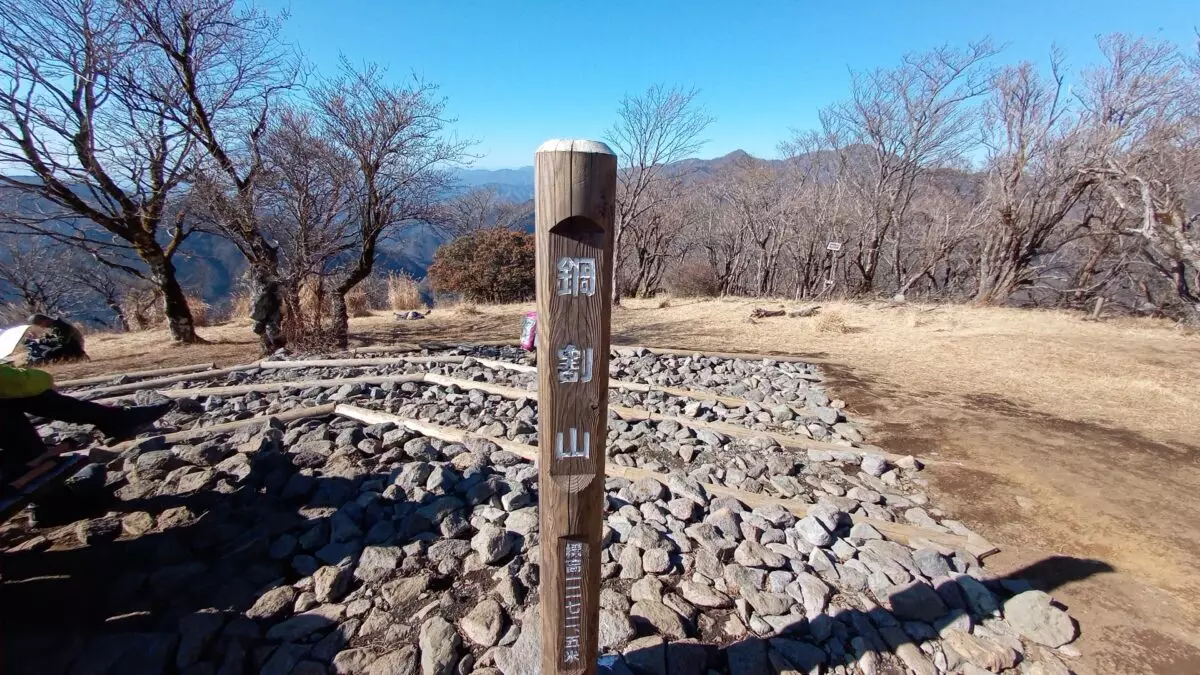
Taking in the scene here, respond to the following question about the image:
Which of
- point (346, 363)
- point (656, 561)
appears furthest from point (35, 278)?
point (656, 561)

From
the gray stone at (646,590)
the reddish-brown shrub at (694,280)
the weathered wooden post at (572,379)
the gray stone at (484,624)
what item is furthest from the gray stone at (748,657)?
the reddish-brown shrub at (694,280)

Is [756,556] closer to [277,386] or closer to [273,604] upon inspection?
[273,604]

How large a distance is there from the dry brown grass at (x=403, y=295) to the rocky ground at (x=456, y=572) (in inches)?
415

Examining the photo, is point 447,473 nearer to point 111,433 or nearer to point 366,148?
point 111,433

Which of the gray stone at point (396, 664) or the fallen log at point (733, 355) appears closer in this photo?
the gray stone at point (396, 664)

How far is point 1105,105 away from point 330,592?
16.1 m

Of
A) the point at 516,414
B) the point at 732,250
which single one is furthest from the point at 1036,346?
the point at 732,250

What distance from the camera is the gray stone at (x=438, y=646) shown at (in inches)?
76.3

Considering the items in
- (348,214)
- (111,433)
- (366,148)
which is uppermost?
(366,148)

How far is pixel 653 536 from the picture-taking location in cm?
270

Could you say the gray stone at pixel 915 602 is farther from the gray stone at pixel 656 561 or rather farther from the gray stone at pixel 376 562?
the gray stone at pixel 376 562

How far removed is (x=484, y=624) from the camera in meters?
2.13

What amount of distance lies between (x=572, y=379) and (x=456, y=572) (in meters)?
1.59

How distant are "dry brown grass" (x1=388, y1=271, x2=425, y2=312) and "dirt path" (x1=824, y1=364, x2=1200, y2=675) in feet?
39.6
